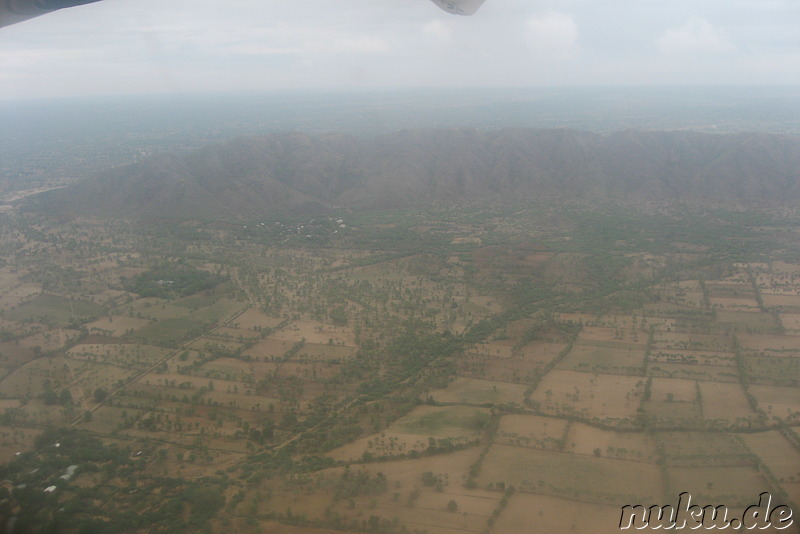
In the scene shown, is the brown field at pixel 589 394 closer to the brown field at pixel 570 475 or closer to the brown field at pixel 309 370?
the brown field at pixel 570 475

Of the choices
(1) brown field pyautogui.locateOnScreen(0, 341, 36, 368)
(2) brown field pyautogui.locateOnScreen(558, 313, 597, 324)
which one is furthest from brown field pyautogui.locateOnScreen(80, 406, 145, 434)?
(2) brown field pyautogui.locateOnScreen(558, 313, 597, 324)

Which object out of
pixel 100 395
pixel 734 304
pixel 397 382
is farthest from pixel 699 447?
pixel 100 395

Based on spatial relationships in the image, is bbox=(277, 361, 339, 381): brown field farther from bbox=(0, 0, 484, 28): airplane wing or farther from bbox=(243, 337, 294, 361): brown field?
bbox=(0, 0, 484, 28): airplane wing

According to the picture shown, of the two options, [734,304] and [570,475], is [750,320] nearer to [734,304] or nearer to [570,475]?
[734,304]

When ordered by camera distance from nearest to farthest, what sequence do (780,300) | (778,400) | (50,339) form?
(778,400) → (50,339) → (780,300)

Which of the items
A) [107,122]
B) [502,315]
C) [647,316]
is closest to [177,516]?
[502,315]

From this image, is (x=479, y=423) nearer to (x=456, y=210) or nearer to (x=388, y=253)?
(x=388, y=253)
